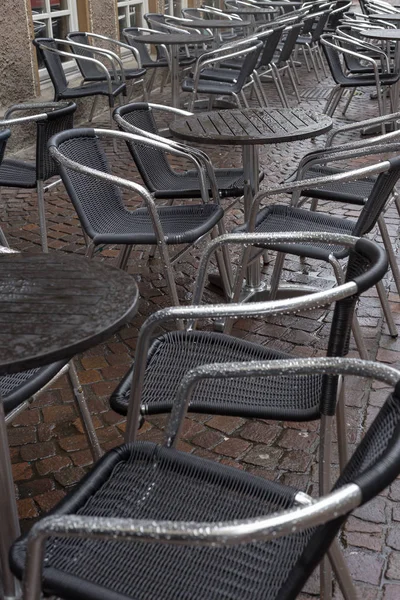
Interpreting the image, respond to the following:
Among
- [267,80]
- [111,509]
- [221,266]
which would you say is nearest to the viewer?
[111,509]

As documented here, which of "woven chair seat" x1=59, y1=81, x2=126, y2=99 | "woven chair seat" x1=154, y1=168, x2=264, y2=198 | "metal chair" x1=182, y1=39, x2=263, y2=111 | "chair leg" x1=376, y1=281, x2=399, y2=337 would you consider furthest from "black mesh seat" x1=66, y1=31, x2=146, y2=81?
"chair leg" x1=376, y1=281, x2=399, y2=337

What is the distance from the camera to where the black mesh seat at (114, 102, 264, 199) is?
3.94 metres

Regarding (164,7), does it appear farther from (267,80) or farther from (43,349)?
(43,349)

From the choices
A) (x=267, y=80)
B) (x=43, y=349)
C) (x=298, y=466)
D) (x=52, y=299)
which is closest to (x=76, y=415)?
(x=298, y=466)

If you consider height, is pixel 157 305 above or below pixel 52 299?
below

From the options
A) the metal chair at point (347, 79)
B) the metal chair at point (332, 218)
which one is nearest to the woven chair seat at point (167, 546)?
the metal chair at point (332, 218)

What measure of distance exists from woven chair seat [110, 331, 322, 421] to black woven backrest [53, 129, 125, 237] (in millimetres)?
1063

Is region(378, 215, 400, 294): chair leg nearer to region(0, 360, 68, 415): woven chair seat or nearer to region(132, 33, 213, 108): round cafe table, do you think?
region(0, 360, 68, 415): woven chair seat

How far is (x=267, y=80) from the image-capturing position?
11133 mm

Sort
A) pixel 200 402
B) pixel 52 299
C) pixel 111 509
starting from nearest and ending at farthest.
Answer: pixel 111 509 → pixel 52 299 → pixel 200 402

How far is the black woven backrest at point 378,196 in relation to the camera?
2.93 metres

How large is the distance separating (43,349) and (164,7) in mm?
10601

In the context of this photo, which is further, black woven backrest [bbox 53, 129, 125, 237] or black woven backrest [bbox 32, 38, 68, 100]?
black woven backrest [bbox 32, 38, 68, 100]

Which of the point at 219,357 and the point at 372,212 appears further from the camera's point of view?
the point at 372,212
